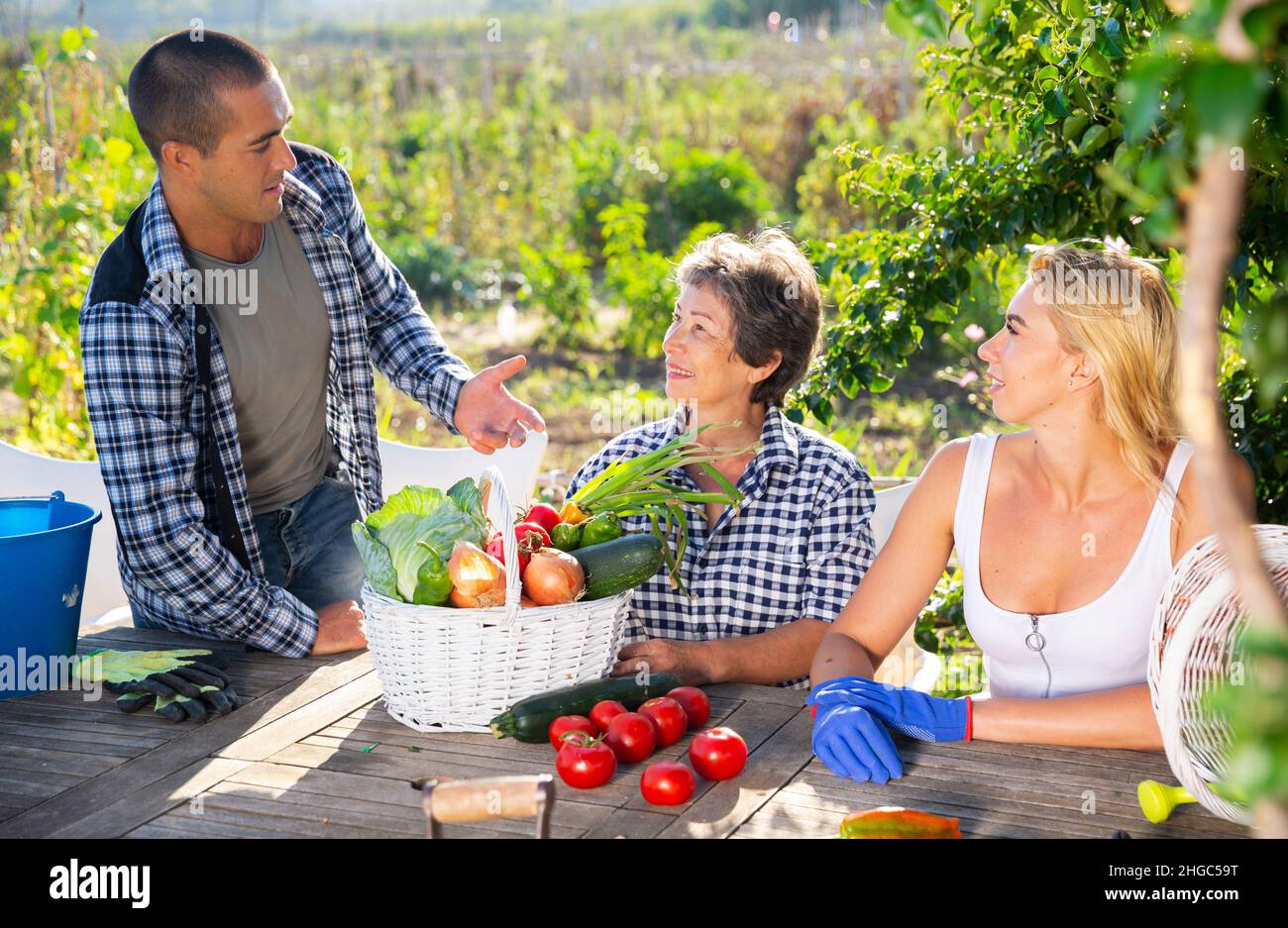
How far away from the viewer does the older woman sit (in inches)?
110

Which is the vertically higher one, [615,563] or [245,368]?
[245,368]

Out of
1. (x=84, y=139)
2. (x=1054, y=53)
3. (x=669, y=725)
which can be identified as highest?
(x=1054, y=53)

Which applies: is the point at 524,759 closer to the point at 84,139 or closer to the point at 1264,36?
the point at 1264,36

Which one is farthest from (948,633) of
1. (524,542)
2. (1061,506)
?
(524,542)

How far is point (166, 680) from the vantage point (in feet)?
7.61

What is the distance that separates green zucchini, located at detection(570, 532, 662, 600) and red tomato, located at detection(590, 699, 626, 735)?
0.61 feet

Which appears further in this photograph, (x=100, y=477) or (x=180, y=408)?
(x=100, y=477)

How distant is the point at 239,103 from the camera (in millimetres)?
2756

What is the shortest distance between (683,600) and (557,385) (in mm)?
4363

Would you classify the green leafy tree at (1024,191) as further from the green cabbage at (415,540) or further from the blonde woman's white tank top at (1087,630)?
the green cabbage at (415,540)

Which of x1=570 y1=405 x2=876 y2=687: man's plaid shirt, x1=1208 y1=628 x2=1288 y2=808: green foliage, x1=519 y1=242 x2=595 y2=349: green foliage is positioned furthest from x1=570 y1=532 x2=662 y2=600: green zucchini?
x1=519 y1=242 x2=595 y2=349: green foliage

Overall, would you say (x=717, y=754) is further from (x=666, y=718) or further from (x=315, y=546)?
(x=315, y=546)

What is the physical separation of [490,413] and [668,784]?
49.8 inches
